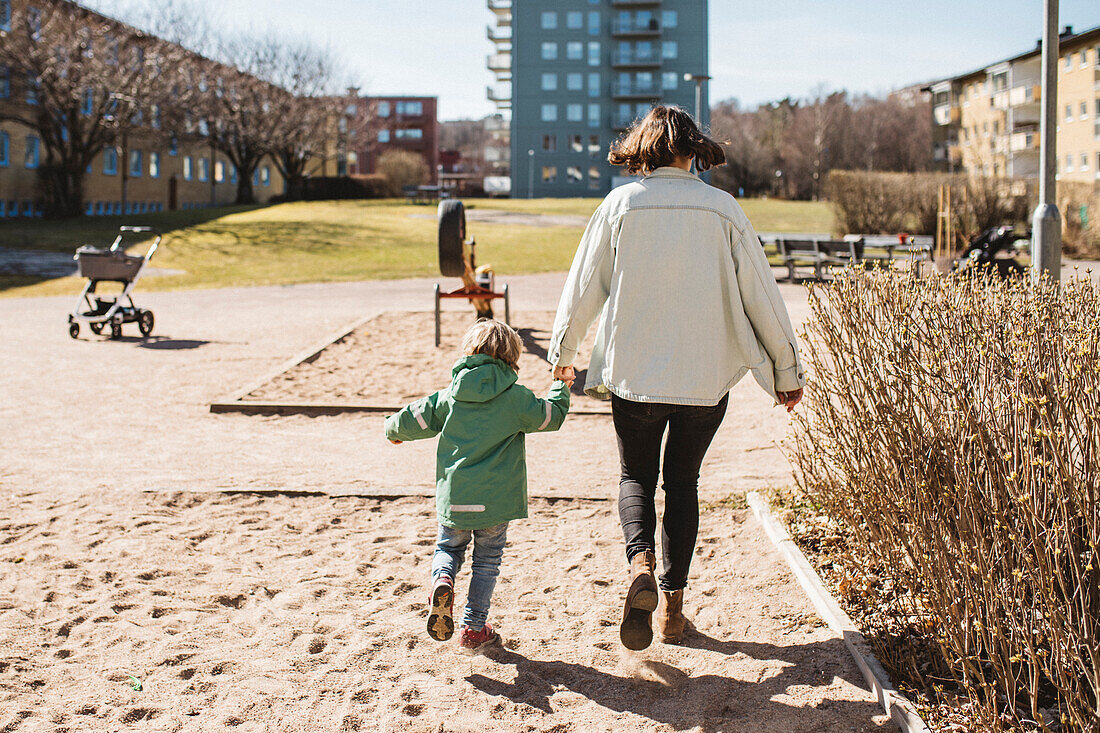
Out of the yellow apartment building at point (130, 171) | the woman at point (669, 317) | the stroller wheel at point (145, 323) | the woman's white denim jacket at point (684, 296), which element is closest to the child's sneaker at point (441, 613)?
the woman at point (669, 317)

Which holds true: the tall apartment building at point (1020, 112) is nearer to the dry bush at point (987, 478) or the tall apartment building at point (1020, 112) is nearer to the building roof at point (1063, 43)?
the building roof at point (1063, 43)

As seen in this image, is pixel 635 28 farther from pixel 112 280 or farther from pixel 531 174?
pixel 112 280

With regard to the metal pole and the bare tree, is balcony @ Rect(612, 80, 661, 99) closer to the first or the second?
the bare tree

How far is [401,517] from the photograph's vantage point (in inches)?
218

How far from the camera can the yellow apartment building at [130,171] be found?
4288 cm

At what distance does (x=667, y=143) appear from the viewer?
3.55 meters

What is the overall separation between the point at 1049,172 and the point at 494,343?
552cm

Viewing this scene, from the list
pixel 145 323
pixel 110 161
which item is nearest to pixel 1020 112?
pixel 110 161

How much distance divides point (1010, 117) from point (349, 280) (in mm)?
48483

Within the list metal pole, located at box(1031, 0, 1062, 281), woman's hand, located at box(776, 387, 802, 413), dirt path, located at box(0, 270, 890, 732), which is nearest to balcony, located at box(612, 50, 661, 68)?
metal pole, located at box(1031, 0, 1062, 281)

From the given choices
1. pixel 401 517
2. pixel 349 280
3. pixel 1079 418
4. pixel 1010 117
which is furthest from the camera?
pixel 1010 117

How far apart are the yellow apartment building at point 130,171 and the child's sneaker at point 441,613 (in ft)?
134

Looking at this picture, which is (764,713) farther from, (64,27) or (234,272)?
(64,27)

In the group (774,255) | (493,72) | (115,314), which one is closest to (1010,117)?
(774,255)
